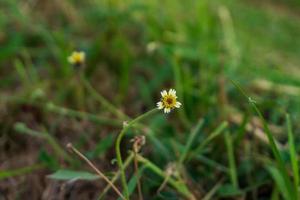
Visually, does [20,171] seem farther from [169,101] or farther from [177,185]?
[169,101]

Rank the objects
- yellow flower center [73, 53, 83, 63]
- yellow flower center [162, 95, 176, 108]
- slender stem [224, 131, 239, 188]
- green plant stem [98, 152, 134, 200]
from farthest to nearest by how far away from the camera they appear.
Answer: yellow flower center [73, 53, 83, 63] → slender stem [224, 131, 239, 188] → green plant stem [98, 152, 134, 200] → yellow flower center [162, 95, 176, 108]

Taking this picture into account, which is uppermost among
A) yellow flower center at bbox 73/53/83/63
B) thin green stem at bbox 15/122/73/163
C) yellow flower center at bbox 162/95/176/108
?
yellow flower center at bbox 73/53/83/63

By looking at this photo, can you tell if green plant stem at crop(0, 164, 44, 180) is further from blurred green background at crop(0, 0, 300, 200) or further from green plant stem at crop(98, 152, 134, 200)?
green plant stem at crop(98, 152, 134, 200)

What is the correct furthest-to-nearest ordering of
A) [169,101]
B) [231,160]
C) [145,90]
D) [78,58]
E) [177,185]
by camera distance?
[145,90] → [78,58] → [231,160] → [177,185] → [169,101]

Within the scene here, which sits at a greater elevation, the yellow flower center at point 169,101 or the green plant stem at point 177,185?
the yellow flower center at point 169,101

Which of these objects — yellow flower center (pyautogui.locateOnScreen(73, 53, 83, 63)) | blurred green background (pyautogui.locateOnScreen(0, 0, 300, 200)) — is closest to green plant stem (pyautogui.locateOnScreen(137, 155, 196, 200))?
blurred green background (pyautogui.locateOnScreen(0, 0, 300, 200))

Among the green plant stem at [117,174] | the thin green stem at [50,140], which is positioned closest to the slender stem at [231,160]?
the green plant stem at [117,174]

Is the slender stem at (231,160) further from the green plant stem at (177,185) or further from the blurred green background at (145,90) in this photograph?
the green plant stem at (177,185)

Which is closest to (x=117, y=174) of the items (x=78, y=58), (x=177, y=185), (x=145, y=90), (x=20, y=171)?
(x=177, y=185)

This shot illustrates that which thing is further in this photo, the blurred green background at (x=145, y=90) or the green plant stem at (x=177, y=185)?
the blurred green background at (x=145, y=90)
